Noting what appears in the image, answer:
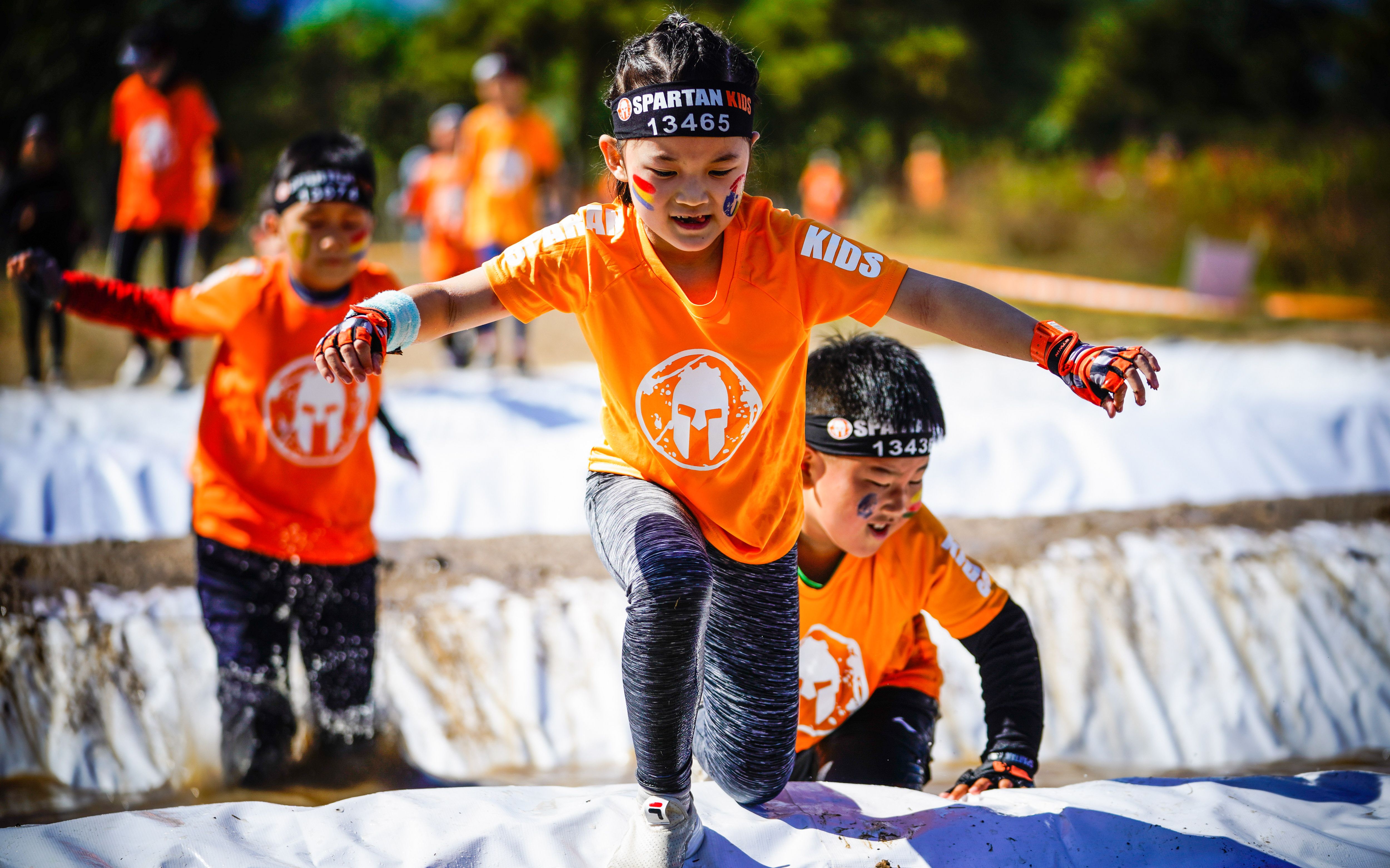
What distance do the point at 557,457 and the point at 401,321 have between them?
2967mm

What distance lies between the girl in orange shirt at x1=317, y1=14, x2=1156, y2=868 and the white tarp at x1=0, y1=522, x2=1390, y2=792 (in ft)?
4.75

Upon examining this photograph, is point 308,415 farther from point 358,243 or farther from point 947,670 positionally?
point 947,670

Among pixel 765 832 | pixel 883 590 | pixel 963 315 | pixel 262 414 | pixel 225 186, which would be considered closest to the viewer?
pixel 963 315

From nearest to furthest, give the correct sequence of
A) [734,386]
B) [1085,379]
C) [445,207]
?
[1085,379], [734,386], [445,207]

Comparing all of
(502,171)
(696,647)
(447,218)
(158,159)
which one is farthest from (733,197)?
(447,218)

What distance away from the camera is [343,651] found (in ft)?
9.56

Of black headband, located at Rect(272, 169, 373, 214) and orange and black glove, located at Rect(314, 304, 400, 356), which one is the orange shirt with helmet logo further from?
orange and black glove, located at Rect(314, 304, 400, 356)

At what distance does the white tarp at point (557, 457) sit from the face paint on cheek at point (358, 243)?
1.67 meters

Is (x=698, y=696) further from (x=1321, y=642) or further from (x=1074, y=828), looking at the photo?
(x=1321, y=642)

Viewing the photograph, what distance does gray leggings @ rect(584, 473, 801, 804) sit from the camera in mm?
1768

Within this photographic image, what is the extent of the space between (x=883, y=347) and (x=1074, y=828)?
1.12 meters

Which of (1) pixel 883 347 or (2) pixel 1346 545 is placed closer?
(1) pixel 883 347

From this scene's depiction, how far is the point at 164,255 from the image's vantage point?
20.1ft

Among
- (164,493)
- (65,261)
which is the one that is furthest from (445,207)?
(164,493)
